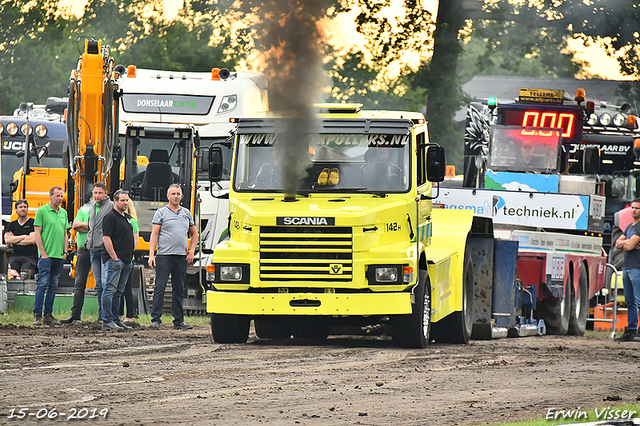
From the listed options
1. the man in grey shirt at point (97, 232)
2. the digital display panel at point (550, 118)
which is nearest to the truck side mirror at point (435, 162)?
the man in grey shirt at point (97, 232)

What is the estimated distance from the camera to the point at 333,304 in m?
12.7

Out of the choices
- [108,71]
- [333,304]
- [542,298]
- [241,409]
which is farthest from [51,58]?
[241,409]

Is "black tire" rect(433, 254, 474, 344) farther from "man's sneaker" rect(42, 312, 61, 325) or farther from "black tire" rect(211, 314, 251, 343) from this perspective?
"man's sneaker" rect(42, 312, 61, 325)

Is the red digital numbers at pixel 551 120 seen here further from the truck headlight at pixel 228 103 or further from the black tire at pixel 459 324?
the black tire at pixel 459 324

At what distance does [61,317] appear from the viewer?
17.4m

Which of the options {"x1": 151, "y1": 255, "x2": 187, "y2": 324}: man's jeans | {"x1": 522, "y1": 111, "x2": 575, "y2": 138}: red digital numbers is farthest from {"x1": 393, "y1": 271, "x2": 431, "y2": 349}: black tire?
{"x1": 522, "y1": 111, "x2": 575, "y2": 138}: red digital numbers

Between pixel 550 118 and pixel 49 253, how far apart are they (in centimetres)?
1283

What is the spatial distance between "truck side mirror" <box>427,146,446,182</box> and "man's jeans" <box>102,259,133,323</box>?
15.4 feet

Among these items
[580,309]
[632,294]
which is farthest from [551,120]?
[632,294]

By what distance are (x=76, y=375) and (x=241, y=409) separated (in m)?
2.32

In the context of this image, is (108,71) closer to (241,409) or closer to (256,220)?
(256,220)

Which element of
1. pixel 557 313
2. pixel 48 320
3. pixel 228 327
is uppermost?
pixel 228 327

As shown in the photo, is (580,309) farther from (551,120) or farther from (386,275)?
(386,275)

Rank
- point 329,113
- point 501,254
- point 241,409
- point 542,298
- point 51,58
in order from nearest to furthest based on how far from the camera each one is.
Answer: point 241,409 < point 329,113 < point 501,254 < point 542,298 < point 51,58
